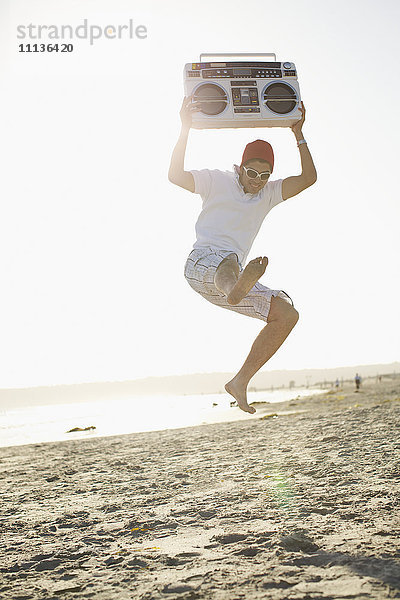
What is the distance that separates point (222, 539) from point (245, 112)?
3.15 m

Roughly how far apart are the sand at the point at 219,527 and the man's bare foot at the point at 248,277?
164 centimetres

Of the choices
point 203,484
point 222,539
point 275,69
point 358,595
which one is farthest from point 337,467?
point 275,69

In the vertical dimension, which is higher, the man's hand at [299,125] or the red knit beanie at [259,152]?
the man's hand at [299,125]

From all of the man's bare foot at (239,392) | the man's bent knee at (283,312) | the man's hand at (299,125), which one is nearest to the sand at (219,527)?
the man's bare foot at (239,392)

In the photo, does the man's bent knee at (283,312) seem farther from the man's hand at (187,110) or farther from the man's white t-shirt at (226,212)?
the man's hand at (187,110)

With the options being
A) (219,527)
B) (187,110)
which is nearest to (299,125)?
(187,110)

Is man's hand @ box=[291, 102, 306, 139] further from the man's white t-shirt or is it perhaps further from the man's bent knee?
the man's bent knee

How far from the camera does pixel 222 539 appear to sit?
3.70m

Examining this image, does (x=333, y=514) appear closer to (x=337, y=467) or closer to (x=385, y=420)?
(x=337, y=467)

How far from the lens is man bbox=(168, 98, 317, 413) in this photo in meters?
3.38

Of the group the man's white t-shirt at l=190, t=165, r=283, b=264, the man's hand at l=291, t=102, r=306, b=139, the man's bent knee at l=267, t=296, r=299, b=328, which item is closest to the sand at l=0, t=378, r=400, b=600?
the man's bent knee at l=267, t=296, r=299, b=328

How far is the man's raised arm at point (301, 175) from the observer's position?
12.1 feet

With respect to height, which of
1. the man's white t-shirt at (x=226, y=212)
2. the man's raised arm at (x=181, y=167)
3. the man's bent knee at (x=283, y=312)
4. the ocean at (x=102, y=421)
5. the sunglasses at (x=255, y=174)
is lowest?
the ocean at (x=102, y=421)

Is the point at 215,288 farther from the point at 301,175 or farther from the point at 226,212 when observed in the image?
the point at 301,175
